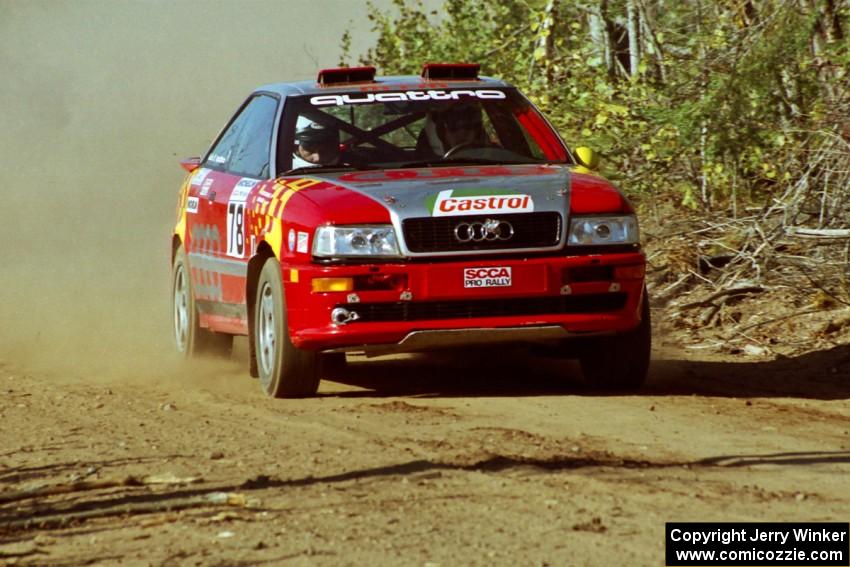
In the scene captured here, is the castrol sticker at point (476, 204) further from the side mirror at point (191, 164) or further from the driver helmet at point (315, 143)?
the side mirror at point (191, 164)

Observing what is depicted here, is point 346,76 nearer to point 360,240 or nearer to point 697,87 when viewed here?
point 360,240

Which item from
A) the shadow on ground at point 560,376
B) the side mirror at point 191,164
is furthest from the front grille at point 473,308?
the side mirror at point 191,164

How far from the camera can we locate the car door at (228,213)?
924 centimetres

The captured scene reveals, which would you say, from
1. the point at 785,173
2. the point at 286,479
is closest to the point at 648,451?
the point at 286,479

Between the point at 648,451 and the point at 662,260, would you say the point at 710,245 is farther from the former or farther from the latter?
the point at 648,451

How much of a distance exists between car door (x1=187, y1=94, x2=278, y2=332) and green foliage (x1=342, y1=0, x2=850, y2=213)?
341 centimetres

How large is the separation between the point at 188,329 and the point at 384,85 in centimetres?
204

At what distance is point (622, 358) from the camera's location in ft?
28.4

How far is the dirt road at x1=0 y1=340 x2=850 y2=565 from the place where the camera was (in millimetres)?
5156

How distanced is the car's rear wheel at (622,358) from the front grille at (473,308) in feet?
1.33

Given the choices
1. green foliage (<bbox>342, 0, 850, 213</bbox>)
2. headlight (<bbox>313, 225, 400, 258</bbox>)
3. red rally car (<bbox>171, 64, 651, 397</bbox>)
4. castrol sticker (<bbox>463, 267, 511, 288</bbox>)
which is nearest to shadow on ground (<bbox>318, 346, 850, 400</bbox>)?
red rally car (<bbox>171, 64, 651, 397</bbox>)

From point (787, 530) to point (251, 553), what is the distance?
1589 mm

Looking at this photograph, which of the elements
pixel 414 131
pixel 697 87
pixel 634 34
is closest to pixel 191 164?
pixel 414 131

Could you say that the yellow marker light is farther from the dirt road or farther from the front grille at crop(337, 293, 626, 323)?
the dirt road
